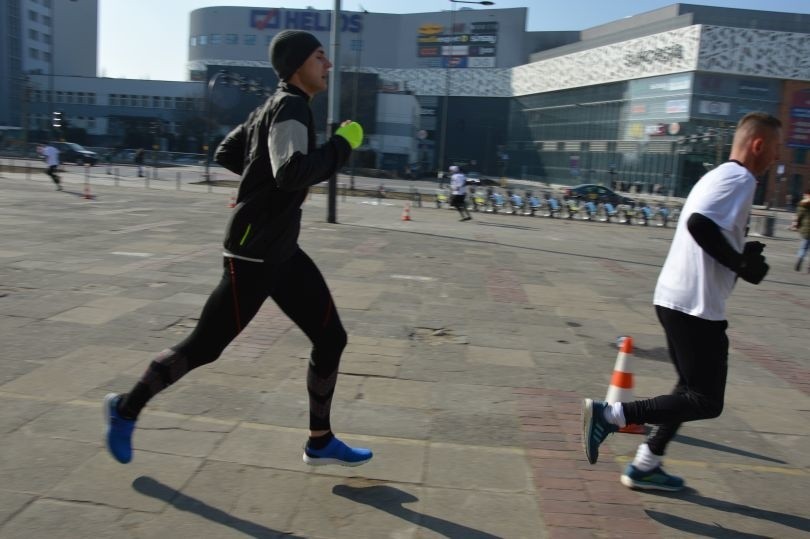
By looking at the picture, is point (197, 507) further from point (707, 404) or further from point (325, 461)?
point (707, 404)

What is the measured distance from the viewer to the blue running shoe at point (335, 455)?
321 cm

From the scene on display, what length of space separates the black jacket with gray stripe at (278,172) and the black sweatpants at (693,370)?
175cm

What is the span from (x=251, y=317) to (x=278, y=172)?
72cm

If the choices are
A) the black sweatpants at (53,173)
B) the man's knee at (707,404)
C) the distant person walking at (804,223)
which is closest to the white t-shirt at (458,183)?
the distant person walking at (804,223)

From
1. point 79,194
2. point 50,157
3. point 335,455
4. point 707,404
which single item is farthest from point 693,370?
point 50,157

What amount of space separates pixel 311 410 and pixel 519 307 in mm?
4925

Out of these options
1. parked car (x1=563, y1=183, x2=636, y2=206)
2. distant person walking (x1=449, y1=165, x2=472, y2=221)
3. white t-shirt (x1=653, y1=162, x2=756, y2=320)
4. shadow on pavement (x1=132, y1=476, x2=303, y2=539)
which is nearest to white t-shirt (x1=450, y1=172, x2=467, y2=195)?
distant person walking (x1=449, y1=165, x2=472, y2=221)

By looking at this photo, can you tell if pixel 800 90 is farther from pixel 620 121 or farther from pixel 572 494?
pixel 572 494

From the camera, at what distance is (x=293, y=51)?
293 cm

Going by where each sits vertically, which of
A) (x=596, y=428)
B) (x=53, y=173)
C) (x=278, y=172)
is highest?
(x=278, y=172)

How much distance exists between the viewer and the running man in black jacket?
2771mm

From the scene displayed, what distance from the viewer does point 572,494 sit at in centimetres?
316

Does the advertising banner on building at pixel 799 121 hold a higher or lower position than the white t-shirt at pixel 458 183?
higher

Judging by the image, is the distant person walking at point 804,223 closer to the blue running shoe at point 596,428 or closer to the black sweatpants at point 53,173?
the blue running shoe at point 596,428
